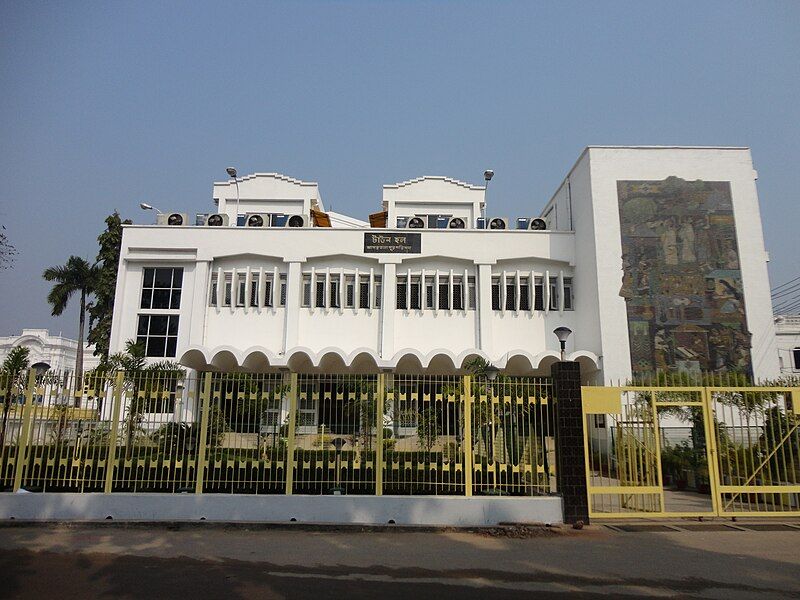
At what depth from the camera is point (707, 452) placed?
8.76m

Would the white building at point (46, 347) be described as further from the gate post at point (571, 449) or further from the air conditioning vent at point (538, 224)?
the gate post at point (571, 449)

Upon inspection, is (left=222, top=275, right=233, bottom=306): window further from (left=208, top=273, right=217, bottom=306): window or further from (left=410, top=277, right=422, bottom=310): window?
(left=410, top=277, right=422, bottom=310): window

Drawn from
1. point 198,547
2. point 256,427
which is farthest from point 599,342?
point 198,547

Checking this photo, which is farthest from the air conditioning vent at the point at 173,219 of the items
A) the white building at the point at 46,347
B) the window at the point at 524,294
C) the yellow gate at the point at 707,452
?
the white building at the point at 46,347

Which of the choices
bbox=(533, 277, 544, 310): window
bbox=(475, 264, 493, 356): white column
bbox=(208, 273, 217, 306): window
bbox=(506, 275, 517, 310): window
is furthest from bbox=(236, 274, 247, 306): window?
bbox=(533, 277, 544, 310): window

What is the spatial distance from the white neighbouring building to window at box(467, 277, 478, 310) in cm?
6

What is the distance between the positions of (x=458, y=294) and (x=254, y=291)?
7.90 metres

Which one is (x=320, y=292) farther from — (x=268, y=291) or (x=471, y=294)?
(x=471, y=294)

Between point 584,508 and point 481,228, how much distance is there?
16.3 m

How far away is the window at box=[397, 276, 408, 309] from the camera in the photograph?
70.9ft

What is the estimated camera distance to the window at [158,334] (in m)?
21.3

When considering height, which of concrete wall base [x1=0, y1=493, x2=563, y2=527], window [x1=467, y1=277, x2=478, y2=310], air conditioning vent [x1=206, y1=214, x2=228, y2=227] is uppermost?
air conditioning vent [x1=206, y1=214, x2=228, y2=227]

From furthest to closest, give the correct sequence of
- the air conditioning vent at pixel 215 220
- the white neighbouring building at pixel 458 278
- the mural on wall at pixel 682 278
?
1. the air conditioning vent at pixel 215 220
2. the white neighbouring building at pixel 458 278
3. the mural on wall at pixel 682 278

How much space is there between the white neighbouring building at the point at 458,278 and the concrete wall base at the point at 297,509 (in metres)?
11.3
